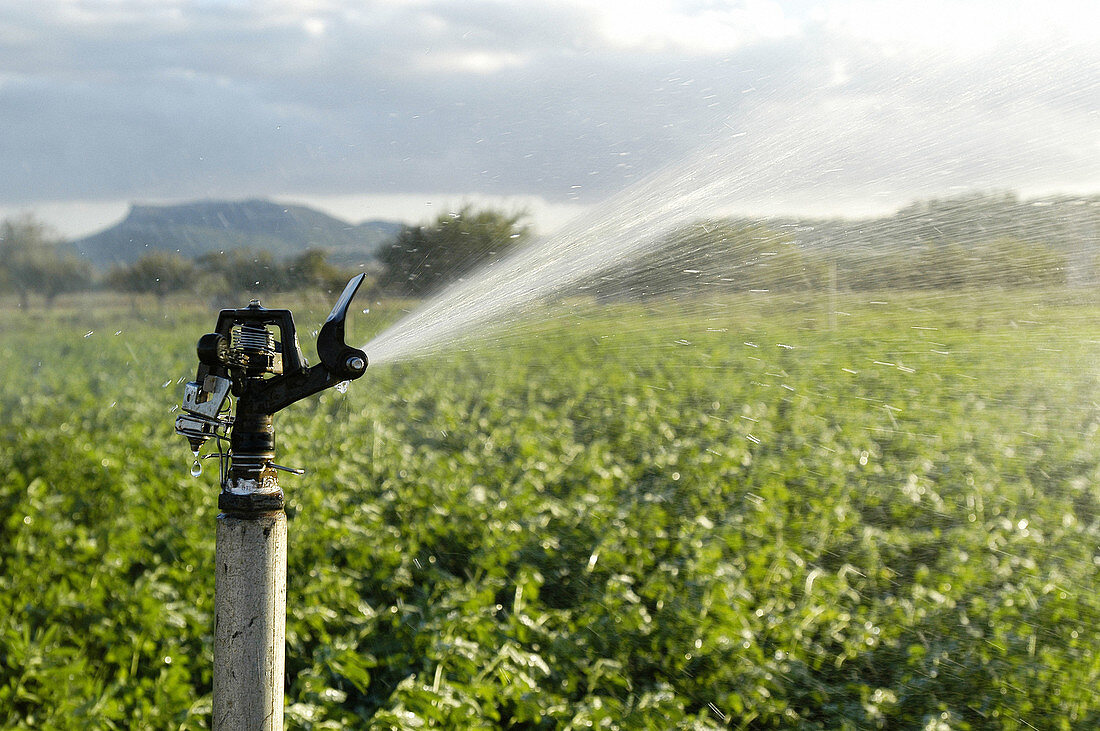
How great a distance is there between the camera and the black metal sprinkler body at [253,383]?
149 centimetres

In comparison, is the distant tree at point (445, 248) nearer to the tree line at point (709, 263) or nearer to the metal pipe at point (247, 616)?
the tree line at point (709, 263)

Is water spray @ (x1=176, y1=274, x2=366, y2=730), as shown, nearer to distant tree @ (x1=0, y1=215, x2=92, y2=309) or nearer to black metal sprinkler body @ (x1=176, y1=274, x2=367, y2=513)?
black metal sprinkler body @ (x1=176, y1=274, x2=367, y2=513)

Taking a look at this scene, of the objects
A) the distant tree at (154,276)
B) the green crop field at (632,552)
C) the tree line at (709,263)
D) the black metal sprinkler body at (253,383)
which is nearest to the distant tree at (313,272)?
the tree line at (709,263)

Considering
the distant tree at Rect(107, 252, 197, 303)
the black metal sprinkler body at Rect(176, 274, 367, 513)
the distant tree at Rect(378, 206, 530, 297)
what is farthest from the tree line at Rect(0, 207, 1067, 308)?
the black metal sprinkler body at Rect(176, 274, 367, 513)

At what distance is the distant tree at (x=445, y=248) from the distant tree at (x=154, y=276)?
2.15 metres

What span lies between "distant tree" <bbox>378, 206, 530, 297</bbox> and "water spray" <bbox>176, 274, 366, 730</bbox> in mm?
1895

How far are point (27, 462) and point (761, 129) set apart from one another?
3.97 m

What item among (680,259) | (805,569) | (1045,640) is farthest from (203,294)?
(1045,640)

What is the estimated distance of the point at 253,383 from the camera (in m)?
1.55

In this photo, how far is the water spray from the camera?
58.4 inches

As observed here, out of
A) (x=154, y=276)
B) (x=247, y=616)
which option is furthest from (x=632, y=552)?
(x=154, y=276)

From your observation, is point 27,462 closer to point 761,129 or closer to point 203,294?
point 203,294

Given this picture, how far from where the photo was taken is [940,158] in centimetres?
334

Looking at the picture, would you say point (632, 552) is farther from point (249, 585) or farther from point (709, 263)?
point (249, 585)
